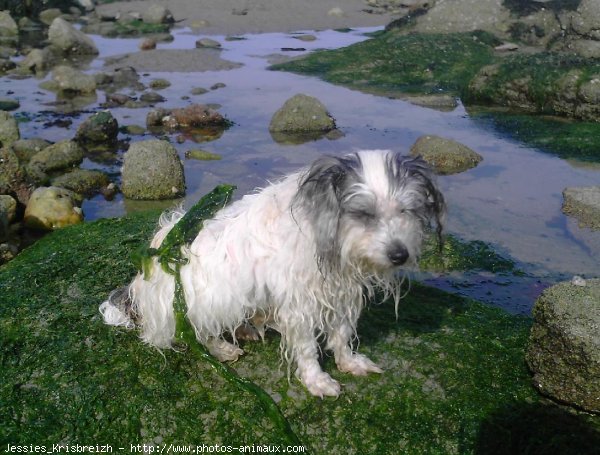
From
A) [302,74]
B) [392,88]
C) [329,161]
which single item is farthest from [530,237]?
[302,74]

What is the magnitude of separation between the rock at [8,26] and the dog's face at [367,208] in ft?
83.7

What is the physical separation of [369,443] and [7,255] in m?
5.38

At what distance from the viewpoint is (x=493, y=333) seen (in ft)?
17.7

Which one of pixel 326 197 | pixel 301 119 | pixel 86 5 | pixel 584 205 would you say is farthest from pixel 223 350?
pixel 86 5

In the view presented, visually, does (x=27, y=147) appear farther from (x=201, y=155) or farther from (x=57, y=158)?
(x=201, y=155)

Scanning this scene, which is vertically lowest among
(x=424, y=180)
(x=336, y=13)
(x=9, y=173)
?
(x=9, y=173)

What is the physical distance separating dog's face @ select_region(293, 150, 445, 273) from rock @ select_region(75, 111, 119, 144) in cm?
946

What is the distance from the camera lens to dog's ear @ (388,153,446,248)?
388 cm

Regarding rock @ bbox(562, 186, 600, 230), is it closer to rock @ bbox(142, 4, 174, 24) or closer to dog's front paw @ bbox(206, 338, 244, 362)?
dog's front paw @ bbox(206, 338, 244, 362)

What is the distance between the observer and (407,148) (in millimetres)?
11750

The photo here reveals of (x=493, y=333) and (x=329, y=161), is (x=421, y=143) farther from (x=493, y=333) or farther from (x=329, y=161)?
(x=329, y=161)

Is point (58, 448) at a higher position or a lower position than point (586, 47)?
lower

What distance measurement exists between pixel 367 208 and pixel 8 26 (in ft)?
86.3

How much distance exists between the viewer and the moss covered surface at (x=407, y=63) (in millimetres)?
16578
